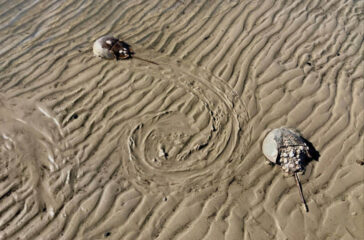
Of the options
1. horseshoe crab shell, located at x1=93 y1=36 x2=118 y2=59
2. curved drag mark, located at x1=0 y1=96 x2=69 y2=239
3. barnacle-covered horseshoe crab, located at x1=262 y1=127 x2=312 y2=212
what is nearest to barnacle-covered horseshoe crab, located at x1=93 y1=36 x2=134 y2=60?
horseshoe crab shell, located at x1=93 y1=36 x2=118 y2=59

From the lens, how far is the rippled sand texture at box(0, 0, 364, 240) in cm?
394

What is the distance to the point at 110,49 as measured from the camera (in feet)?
18.1

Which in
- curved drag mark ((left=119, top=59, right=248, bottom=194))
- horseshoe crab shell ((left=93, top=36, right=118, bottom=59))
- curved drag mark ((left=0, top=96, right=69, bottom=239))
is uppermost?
horseshoe crab shell ((left=93, top=36, right=118, bottom=59))

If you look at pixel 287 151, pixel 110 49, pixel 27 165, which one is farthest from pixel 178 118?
pixel 27 165

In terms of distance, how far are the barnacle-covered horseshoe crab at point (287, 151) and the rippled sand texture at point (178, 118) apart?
5.3 inches

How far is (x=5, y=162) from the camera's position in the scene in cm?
434

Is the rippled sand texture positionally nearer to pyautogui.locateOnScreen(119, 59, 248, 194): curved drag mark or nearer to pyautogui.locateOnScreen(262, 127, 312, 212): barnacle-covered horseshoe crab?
pyautogui.locateOnScreen(119, 59, 248, 194): curved drag mark

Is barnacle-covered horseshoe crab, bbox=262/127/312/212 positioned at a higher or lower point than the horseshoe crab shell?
lower

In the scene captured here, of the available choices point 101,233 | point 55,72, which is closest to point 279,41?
point 55,72

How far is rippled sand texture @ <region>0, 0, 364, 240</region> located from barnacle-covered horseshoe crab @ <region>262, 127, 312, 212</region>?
14 cm

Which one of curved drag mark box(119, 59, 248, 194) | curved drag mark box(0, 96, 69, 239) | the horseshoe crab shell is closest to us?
curved drag mark box(0, 96, 69, 239)

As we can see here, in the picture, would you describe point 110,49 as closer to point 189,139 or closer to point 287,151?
point 189,139

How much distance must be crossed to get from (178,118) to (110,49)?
1861 millimetres

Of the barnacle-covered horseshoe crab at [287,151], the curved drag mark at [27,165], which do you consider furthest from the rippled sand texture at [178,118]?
the barnacle-covered horseshoe crab at [287,151]
